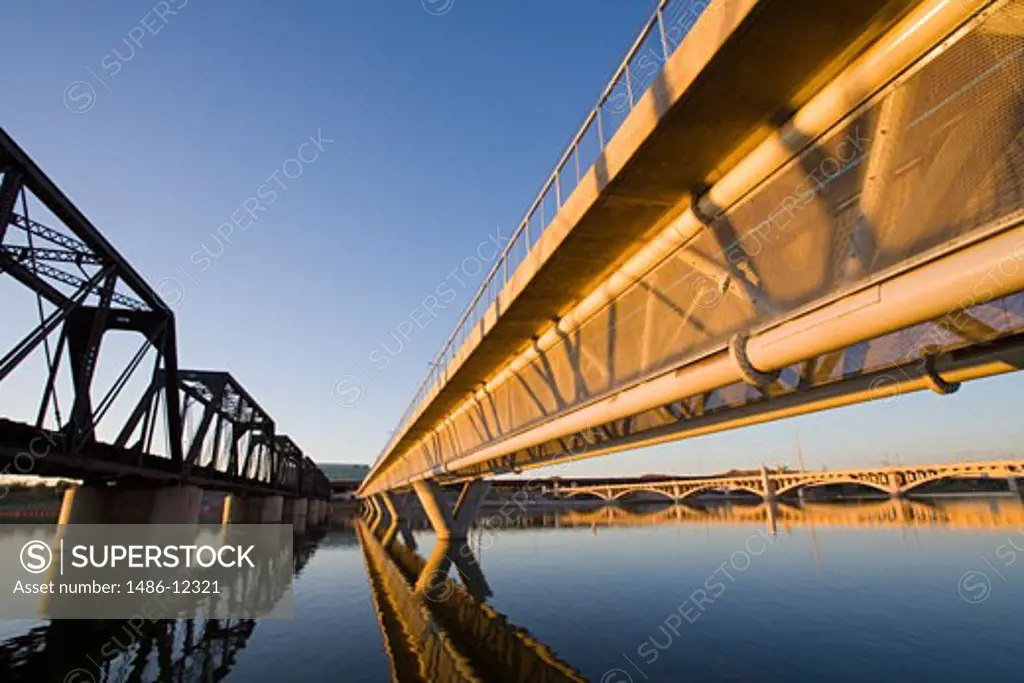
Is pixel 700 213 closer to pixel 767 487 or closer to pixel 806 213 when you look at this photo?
pixel 806 213

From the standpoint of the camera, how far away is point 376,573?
27922 millimetres

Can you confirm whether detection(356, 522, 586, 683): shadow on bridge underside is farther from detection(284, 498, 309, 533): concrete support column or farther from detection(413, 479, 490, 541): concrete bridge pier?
detection(284, 498, 309, 533): concrete support column

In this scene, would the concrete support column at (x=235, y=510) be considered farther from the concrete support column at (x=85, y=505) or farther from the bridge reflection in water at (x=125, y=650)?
the bridge reflection in water at (x=125, y=650)

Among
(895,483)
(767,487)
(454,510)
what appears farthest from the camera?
(767,487)

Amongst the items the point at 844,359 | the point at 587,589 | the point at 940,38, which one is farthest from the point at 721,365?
the point at 587,589

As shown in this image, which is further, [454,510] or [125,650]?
[454,510]

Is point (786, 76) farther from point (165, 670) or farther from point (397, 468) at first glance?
point (397, 468)

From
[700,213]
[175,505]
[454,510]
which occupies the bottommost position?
[454,510]

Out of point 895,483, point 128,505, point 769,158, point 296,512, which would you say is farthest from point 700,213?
point 895,483

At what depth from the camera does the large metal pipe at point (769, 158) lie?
4.34 metres

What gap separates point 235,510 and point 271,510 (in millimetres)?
7008

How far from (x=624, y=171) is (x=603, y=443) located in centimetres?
1004

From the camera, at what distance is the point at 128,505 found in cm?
2325

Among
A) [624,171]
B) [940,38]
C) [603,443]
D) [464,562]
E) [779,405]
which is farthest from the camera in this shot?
[464,562]
